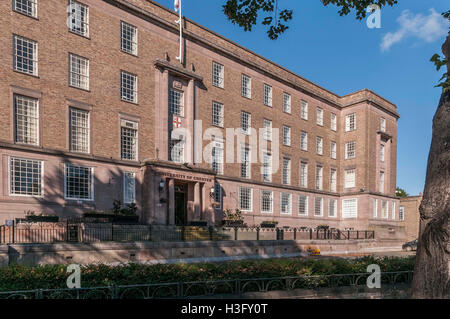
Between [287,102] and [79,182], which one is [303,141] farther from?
[79,182]

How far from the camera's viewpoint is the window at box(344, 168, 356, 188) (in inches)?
2012

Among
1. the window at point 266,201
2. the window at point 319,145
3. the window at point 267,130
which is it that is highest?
the window at point 267,130

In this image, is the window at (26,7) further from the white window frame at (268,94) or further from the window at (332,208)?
the window at (332,208)

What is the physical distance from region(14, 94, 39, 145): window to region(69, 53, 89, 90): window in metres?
3.34

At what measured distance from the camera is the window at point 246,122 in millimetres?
40031

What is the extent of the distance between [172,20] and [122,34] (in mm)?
5583

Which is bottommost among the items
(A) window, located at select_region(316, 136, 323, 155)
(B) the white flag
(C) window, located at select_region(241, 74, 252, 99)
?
(A) window, located at select_region(316, 136, 323, 155)

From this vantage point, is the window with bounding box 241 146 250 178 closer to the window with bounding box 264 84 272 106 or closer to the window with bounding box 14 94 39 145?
the window with bounding box 264 84 272 106

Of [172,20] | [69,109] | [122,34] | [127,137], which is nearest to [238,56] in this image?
[172,20]

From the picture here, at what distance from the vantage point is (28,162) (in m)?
24.6

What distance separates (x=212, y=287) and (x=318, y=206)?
4052 centimetres

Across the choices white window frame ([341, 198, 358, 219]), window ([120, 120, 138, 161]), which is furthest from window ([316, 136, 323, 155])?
window ([120, 120, 138, 161])

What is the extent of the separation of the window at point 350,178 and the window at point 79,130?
36661 millimetres

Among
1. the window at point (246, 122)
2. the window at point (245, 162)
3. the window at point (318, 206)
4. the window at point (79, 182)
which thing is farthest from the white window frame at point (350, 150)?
the window at point (79, 182)
